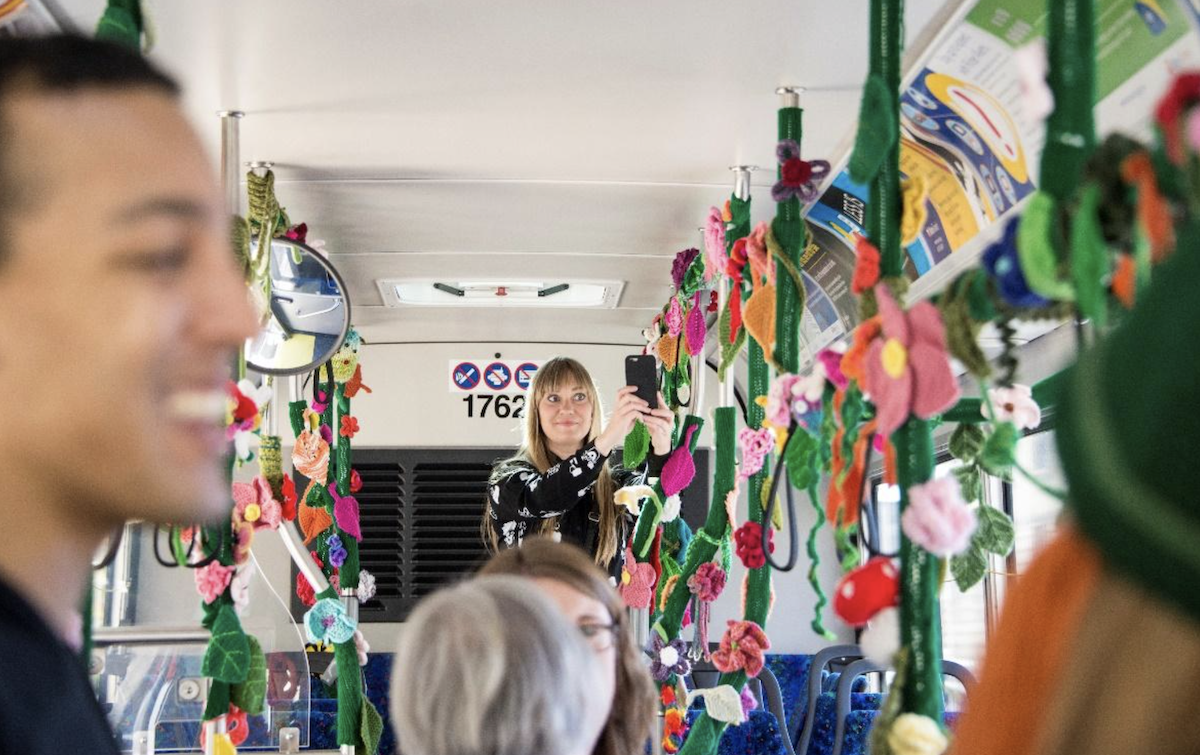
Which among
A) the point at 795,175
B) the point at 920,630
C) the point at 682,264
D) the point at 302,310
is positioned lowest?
the point at 920,630

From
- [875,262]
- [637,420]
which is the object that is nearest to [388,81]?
[637,420]

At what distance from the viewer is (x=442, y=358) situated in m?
7.22

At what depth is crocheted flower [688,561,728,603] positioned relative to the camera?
3.96 meters

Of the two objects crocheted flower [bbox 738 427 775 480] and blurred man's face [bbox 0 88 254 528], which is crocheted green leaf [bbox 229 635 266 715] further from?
blurred man's face [bbox 0 88 254 528]

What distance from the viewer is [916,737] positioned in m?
1.66

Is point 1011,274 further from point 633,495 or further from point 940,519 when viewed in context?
point 633,495

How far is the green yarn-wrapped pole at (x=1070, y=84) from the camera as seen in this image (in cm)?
147

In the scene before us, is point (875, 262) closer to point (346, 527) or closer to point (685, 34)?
point (685, 34)

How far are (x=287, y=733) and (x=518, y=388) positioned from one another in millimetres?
2893

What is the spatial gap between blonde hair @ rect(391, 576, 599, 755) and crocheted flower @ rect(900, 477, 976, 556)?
487mm

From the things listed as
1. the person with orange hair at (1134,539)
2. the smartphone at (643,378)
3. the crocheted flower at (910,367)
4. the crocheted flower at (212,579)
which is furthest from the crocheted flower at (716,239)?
the person with orange hair at (1134,539)

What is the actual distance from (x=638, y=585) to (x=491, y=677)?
9.34ft

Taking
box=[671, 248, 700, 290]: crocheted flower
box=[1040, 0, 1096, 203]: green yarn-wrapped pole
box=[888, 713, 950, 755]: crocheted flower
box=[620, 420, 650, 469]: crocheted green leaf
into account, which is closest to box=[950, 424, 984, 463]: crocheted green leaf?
box=[888, 713, 950, 755]: crocheted flower

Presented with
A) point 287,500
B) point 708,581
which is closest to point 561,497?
point 708,581
